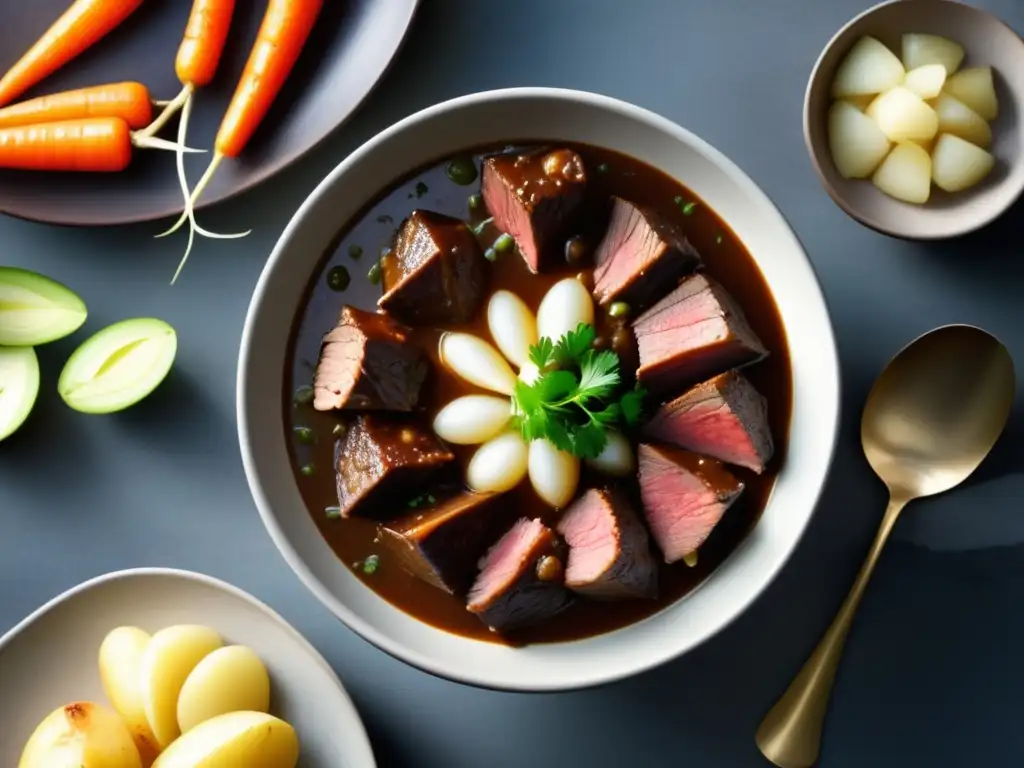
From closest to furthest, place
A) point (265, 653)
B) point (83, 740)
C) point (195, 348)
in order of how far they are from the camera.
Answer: point (83, 740), point (265, 653), point (195, 348)

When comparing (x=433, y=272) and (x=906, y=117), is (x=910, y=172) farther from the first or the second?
(x=433, y=272)

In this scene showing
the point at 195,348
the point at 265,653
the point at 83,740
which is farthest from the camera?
the point at 195,348

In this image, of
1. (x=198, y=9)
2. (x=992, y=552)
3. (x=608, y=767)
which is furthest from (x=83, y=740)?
(x=992, y=552)

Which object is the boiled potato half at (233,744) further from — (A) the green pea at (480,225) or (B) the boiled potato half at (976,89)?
(B) the boiled potato half at (976,89)

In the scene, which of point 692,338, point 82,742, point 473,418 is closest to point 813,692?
point 692,338

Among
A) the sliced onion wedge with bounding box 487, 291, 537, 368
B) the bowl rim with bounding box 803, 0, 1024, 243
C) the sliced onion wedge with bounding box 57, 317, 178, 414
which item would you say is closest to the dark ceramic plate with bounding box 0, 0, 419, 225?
the sliced onion wedge with bounding box 57, 317, 178, 414

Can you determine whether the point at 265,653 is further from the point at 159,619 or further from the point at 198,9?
the point at 198,9
